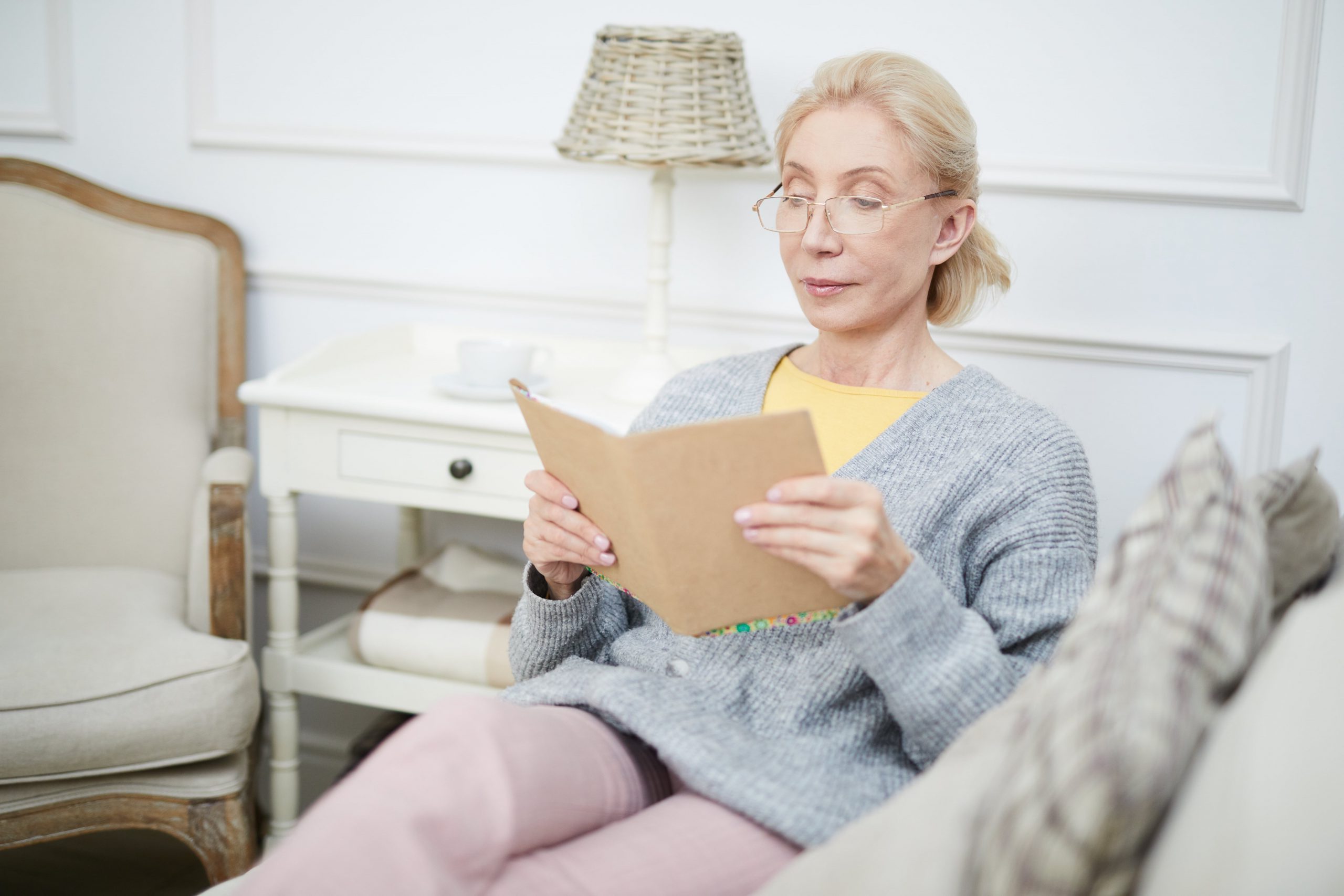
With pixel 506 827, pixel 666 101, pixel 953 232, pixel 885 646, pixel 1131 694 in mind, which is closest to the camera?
pixel 1131 694

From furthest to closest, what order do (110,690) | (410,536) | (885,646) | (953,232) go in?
(410,536), (110,690), (953,232), (885,646)

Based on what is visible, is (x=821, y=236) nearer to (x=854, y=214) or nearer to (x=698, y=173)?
(x=854, y=214)

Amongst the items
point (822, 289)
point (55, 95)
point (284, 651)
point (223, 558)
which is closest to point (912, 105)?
point (822, 289)

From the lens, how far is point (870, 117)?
1.12 meters

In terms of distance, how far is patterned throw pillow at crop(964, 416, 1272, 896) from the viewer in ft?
1.78

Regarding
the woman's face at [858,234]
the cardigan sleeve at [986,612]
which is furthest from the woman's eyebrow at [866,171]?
the cardigan sleeve at [986,612]

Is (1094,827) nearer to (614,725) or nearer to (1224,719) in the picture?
(1224,719)

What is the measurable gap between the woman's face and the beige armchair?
92 cm

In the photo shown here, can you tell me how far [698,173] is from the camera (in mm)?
1770

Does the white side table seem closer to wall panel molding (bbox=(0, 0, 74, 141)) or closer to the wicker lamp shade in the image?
the wicker lamp shade

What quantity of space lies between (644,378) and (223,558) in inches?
26.3

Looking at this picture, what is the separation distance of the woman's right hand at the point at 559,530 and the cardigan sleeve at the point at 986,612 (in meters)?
0.23

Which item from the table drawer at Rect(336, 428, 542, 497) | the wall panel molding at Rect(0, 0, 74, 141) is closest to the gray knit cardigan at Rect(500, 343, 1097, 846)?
the table drawer at Rect(336, 428, 542, 497)

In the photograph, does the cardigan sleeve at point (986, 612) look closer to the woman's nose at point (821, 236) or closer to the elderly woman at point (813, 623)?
the elderly woman at point (813, 623)
